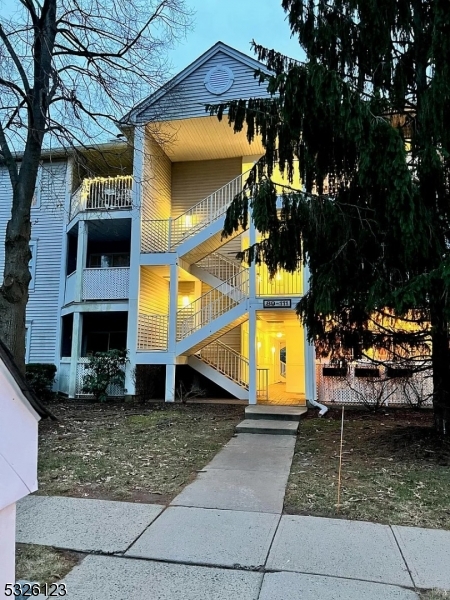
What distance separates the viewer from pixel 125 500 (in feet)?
14.8

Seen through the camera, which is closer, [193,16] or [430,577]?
[430,577]

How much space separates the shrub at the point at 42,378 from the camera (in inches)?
491

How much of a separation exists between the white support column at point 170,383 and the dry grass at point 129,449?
134 centimetres

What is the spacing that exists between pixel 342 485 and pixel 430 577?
6.78 ft

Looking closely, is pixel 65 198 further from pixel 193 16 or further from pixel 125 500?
pixel 125 500

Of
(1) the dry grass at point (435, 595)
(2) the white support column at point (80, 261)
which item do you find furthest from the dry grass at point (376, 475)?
(2) the white support column at point (80, 261)

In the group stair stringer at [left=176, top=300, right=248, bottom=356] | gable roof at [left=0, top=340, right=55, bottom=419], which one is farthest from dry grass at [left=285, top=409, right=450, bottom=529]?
stair stringer at [left=176, top=300, right=248, bottom=356]

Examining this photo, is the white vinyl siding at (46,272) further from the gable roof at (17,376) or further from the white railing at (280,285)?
the gable roof at (17,376)

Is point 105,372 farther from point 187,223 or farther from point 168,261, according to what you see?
point 187,223

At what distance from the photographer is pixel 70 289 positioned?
14227 mm

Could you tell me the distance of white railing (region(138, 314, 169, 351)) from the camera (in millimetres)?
12883

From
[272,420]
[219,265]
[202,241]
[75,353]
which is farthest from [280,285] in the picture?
[75,353]

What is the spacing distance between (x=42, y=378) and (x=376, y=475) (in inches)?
413

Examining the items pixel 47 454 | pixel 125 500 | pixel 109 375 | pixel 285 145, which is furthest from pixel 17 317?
pixel 285 145
